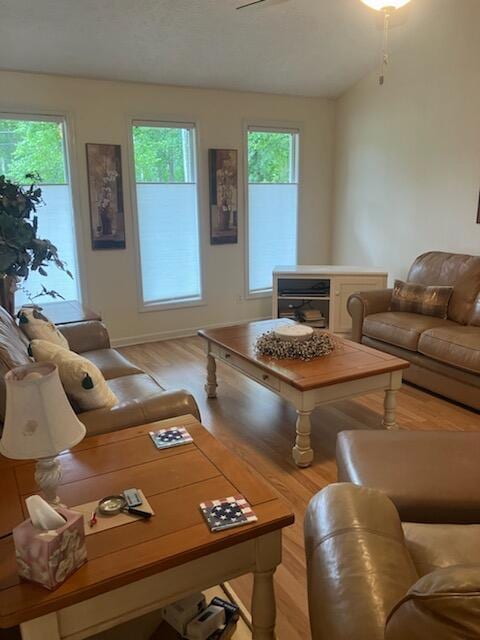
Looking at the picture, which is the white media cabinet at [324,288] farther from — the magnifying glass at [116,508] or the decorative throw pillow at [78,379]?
the magnifying glass at [116,508]

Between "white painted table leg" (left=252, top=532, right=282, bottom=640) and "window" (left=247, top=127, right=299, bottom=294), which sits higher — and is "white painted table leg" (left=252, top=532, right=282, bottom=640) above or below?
below

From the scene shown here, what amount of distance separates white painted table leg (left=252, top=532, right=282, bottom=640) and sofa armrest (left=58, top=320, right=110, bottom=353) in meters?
2.24

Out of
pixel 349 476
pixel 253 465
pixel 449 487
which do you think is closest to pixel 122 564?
pixel 349 476

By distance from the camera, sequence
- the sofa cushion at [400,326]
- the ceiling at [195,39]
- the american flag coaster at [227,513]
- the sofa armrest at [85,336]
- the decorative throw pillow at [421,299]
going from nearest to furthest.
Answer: the american flag coaster at [227,513]
the sofa armrest at [85,336]
the ceiling at [195,39]
the sofa cushion at [400,326]
the decorative throw pillow at [421,299]

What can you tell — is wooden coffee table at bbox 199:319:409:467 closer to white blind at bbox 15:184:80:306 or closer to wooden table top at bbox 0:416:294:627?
wooden table top at bbox 0:416:294:627

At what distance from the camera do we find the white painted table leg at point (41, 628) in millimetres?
1089

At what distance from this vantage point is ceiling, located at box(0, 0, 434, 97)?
3.58m

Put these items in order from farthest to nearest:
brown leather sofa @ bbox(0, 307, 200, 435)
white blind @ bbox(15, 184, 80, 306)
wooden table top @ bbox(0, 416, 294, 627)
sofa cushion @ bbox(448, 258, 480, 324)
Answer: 1. white blind @ bbox(15, 184, 80, 306)
2. sofa cushion @ bbox(448, 258, 480, 324)
3. brown leather sofa @ bbox(0, 307, 200, 435)
4. wooden table top @ bbox(0, 416, 294, 627)

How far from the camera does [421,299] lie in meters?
4.12

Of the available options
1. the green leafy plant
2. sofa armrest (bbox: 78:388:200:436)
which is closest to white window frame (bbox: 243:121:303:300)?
the green leafy plant

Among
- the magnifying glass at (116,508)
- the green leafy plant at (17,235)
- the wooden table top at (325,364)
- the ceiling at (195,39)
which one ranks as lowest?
the wooden table top at (325,364)

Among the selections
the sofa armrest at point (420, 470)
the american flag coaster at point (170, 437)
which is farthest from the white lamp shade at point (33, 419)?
the sofa armrest at point (420, 470)

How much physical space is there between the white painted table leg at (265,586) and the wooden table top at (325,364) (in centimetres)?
128

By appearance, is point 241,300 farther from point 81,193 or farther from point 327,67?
point 327,67
